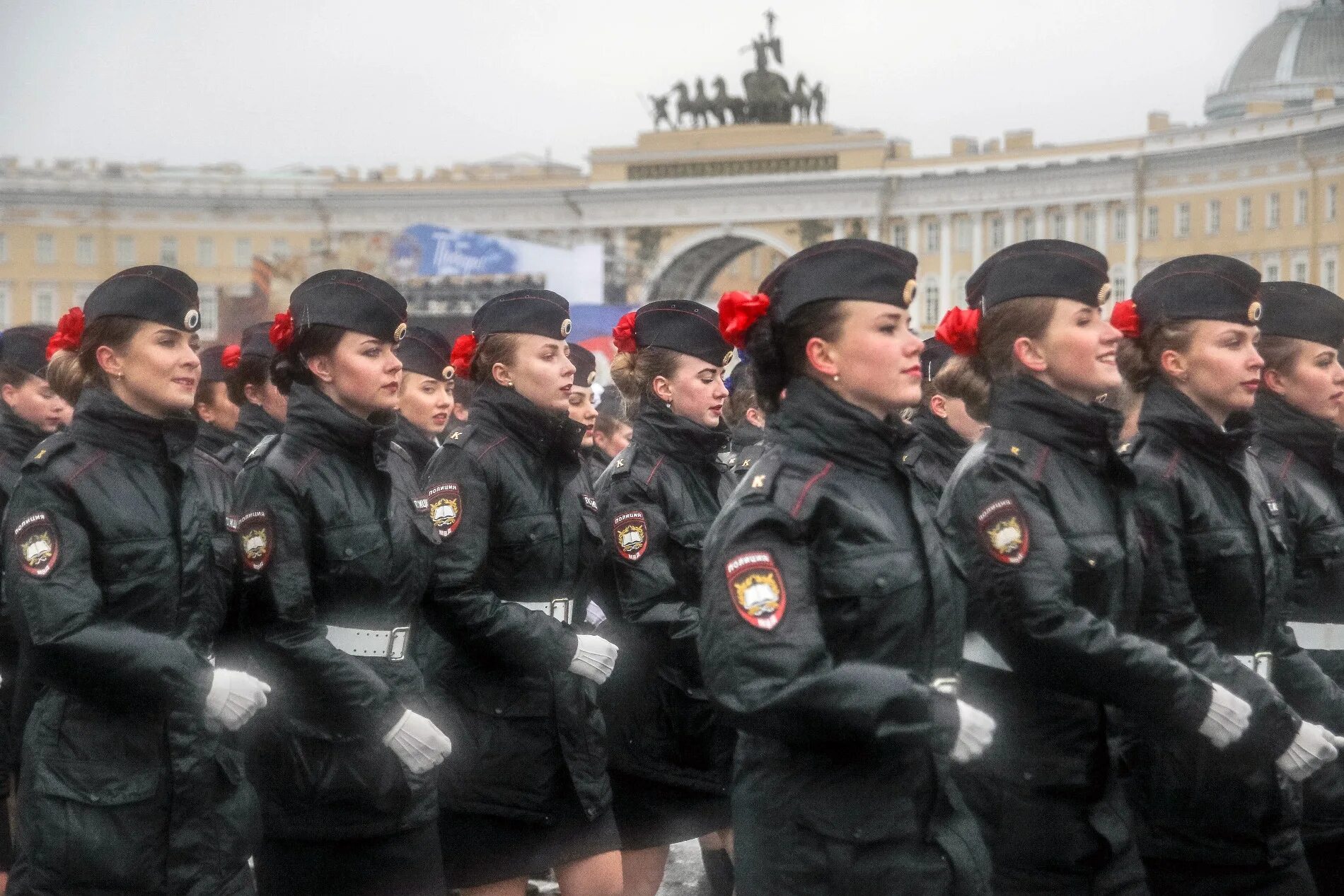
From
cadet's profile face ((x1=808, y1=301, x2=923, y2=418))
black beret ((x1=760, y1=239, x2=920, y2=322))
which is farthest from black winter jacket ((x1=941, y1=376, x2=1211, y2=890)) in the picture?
black beret ((x1=760, y1=239, x2=920, y2=322))

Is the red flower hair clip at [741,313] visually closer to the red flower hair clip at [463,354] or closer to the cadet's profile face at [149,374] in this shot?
the cadet's profile face at [149,374]

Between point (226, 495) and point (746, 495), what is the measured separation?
216cm

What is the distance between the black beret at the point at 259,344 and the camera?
7562mm

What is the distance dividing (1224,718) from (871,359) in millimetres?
1104

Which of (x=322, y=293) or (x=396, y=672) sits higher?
(x=322, y=293)

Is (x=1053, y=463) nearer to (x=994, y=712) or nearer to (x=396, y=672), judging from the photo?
(x=994, y=712)

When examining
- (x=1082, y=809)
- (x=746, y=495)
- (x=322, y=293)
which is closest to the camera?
(x=746, y=495)

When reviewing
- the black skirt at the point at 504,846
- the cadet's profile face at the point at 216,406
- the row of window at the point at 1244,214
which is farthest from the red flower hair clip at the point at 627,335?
the row of window at the point at 1244,214

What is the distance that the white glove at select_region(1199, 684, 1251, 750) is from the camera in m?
3.95

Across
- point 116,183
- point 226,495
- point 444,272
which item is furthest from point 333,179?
point 226,495

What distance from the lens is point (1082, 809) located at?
4086mm

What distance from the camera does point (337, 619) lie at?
476cm

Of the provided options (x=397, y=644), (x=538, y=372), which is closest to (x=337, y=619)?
(x=397, y=644)

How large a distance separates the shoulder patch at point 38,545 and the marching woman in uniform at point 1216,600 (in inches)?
99.6
